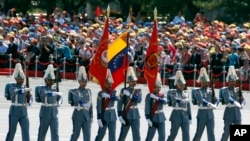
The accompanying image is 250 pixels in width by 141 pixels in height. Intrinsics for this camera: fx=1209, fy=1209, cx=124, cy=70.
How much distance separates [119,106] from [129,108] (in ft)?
0.75

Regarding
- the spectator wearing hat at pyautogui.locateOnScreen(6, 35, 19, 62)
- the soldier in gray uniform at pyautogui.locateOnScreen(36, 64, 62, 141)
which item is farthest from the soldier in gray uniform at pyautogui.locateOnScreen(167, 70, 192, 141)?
the spectator wearing hat at pyautogui.locateOnScreen(6, 35, 19, 62)

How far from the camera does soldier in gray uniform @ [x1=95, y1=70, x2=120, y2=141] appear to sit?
25.8m

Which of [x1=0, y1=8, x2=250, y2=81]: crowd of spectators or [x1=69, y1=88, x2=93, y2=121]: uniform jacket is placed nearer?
[x1=69, y1=88, x2=93, y2=121]: uniform jacket

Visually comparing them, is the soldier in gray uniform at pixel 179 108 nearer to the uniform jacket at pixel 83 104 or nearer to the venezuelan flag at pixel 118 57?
the venezuelan flag at pixel 118 57

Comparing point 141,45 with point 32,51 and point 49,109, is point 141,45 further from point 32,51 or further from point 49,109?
point 49,109

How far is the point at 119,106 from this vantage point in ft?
85.6

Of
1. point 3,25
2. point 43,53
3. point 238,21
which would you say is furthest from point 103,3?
point 43,53

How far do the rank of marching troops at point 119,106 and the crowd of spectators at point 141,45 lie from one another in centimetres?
1065

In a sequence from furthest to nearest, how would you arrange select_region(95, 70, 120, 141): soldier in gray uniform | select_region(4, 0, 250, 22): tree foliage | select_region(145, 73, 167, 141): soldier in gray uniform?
select_region(4, 0, 250, 22): tree foliage
select_region(145, 73, 167, 141): soldier in gray uniform
select_region(95, 70, 120, 141): soldier in gray uniform

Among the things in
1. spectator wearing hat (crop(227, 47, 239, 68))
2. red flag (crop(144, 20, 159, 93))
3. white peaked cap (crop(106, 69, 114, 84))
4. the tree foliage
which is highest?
the tree foliage

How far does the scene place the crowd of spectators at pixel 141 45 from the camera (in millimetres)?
38562

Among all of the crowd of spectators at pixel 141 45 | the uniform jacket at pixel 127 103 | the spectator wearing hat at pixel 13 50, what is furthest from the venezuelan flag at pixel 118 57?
the spectator wearing hat at pixel 13 50

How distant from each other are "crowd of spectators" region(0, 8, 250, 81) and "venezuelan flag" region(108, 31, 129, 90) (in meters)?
10.3

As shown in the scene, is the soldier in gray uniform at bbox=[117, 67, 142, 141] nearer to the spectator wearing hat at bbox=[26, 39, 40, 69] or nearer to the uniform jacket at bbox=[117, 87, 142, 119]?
the uniform jacket at bbox=[117, 87, 142, 119]
